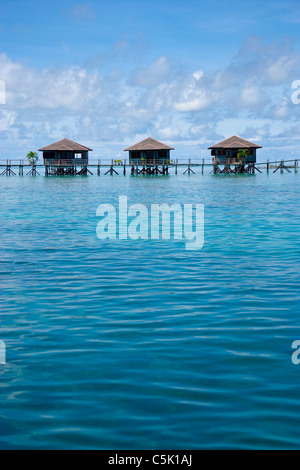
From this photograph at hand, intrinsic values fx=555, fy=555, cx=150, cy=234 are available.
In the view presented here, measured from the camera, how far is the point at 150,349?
7.00 meters

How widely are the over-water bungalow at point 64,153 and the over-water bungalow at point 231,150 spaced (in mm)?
18035

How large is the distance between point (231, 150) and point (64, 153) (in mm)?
23486

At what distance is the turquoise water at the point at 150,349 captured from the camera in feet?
16.4

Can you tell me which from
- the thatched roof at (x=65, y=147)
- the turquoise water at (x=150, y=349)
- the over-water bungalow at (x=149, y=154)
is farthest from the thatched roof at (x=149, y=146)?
the turquoise water at (x=150, y=349)

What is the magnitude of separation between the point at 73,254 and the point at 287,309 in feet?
22.2

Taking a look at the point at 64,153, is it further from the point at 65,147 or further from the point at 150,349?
the point at 150,349

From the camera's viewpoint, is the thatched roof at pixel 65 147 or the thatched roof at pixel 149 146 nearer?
the thatched roof at pixel 65 147

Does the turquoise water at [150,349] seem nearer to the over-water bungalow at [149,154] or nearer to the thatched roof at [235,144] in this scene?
the thatched roof at [235,144]

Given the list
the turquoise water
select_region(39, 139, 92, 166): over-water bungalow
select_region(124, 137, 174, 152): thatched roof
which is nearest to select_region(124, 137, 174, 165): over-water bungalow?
select_region(124, 137, 174, 152): thatched roof

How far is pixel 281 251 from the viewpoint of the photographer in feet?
46.7

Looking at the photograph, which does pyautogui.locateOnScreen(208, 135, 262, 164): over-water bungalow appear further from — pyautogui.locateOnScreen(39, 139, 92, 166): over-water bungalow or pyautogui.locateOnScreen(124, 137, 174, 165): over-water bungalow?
pyautogui.locateOnScreen(39, 139, 92, 166): over-water bungalow

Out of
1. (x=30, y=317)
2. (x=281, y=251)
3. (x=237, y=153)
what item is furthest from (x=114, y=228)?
(x=237, y=153)
